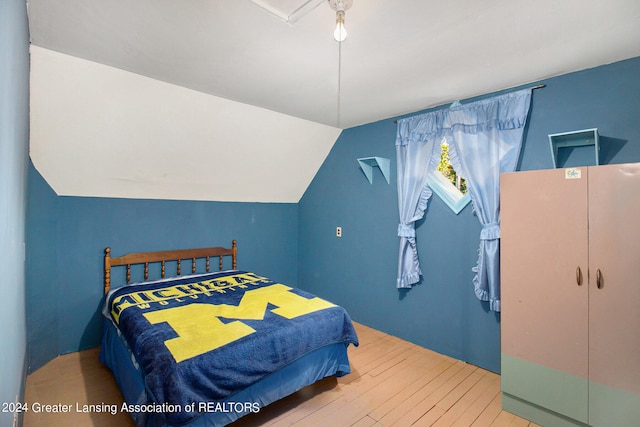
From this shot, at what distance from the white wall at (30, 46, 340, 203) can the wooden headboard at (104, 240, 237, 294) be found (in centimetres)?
63

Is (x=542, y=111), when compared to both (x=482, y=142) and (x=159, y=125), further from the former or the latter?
(x=159, y=125)

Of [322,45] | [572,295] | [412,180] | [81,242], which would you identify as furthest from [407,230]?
[81,242]

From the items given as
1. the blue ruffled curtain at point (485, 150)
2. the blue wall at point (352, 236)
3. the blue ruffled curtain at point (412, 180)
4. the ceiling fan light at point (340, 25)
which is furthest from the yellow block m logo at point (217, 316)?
the ceiling fan light at point (340, 25)

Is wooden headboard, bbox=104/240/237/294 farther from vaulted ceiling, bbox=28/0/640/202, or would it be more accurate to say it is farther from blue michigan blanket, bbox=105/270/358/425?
vaulted ceiling, bbox=28/0/640/202

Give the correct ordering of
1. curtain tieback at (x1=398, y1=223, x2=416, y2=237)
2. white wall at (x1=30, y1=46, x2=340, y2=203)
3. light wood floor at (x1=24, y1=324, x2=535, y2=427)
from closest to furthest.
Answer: light wood floor at (x1=24, y1=324, x2=535, y2=427) < white wall at (x1=30, y1=46, x2=340, y2=203) < curtain tieback at (x1=398, y1=223, x2=416, y2=237)

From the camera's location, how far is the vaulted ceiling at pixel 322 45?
158 cm

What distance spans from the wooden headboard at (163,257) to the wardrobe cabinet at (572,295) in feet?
10.1

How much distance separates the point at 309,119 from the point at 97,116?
6.67ft

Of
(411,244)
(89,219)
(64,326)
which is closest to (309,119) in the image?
(411,244)

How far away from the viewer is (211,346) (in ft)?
6.22

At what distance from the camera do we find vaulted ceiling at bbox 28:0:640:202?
5.18ft

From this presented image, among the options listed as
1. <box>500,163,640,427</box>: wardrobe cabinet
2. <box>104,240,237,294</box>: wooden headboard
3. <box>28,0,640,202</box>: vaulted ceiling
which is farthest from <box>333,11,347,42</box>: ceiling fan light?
<box>104,240,237,294</box>: wooden headboard

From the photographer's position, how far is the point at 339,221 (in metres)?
4.05

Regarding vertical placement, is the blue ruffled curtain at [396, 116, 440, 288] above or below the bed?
above
